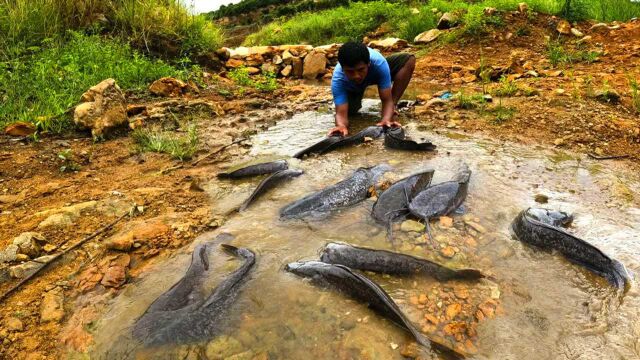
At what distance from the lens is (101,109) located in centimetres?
497

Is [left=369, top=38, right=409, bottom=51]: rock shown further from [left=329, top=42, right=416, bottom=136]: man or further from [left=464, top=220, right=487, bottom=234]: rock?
[left=464, top=220, right=487, bottom=234]: rock

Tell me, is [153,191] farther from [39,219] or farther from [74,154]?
[74,154]

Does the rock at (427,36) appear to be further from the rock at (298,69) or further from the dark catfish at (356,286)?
the dark catfish at (356,286)

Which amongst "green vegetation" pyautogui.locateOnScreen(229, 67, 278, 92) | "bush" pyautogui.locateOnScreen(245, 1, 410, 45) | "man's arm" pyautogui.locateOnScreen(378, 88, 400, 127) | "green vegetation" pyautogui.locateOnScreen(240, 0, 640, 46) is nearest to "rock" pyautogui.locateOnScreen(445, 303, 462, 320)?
"man's arm" pyautogui.locateOnScreen(378, 88, 400, 127)

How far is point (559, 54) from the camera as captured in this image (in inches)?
313

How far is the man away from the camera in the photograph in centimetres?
485

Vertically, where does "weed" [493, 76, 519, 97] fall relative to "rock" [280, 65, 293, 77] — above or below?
below

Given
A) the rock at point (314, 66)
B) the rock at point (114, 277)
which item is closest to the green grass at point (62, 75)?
the rock at point (114, 277)

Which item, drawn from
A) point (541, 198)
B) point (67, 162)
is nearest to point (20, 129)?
point (67, 162)

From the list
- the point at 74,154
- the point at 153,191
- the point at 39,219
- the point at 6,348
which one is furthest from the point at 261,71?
the point at 6,348

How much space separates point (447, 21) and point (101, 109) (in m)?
8.92

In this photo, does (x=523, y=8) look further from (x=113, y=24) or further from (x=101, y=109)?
(x=101, y=109)

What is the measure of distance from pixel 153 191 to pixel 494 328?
2.91m

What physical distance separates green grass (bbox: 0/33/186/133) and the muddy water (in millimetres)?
2937
